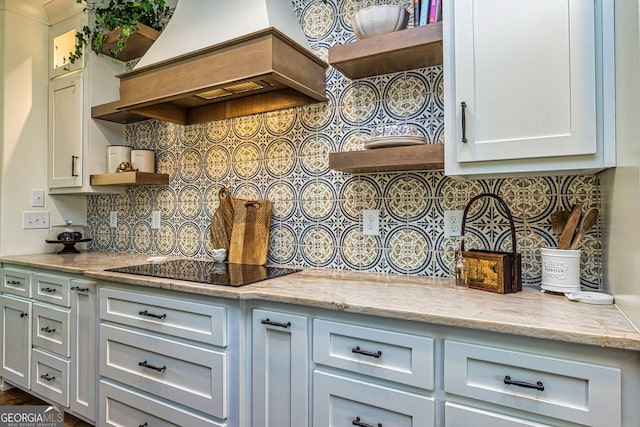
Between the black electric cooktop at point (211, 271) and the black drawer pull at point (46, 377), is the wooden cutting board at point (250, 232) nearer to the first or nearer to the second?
the black electric cooktop at point (211, 271)

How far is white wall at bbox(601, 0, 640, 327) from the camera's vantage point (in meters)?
0.93

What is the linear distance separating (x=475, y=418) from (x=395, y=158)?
0.93 metres

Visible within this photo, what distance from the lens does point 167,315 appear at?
1.59 meters

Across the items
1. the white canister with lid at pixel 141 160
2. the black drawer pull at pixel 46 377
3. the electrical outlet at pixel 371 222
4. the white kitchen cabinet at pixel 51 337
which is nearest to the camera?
the electrical outlet at pixel 371 222

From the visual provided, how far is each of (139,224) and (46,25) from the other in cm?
162

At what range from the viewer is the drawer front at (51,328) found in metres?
2.05

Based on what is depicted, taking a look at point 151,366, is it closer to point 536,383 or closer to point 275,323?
point 275,323

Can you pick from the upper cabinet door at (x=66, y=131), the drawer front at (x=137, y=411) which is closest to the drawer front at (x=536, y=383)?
the drawer front at (x=137, y=411)

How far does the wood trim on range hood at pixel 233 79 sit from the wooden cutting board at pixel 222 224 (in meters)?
0.51

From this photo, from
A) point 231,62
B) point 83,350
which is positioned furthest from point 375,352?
point 83,350

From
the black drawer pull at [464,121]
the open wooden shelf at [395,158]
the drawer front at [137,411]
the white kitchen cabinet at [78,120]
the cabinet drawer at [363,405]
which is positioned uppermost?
the white kitchen cabinet at [78,120]

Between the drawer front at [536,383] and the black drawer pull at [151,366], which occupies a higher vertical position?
the drawer front at [536,383]

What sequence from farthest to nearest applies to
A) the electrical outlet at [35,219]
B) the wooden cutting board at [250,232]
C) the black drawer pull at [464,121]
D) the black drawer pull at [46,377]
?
1. the electrical outlet at [35,219]
2. the black drawer pull at [46,377]
3. the wooden cutting board at [250,232]
4. the black drawer pull at [464,121]

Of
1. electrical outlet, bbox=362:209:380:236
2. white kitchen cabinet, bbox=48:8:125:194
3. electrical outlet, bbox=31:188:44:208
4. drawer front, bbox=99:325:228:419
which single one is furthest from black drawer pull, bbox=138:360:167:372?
electrical outlet, bbox=31:188:44:208
